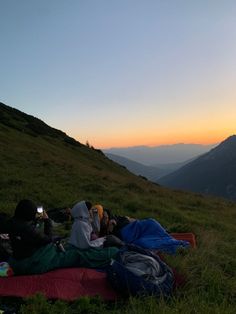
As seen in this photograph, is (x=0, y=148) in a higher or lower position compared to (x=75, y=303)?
higher

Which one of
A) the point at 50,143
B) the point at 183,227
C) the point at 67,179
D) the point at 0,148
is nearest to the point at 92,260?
the point at 183,227

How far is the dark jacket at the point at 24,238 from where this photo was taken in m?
9.78

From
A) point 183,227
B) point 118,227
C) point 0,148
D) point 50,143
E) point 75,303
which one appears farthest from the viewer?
point 50,143

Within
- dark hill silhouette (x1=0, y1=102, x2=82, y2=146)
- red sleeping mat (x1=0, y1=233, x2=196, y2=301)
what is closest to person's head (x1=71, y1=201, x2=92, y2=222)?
red sleeping mat (x1=0, y1=233, x2=196, y2=301)

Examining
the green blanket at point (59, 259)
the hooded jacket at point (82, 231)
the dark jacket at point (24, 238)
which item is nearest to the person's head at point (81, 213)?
the hooded jacket at point (82, 231)

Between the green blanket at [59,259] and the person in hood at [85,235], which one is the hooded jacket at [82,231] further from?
the green blanket at [59,259]

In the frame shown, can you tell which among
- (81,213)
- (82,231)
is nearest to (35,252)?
(82,231)

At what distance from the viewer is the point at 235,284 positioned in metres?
8.93

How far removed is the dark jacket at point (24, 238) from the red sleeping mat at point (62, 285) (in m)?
0.68

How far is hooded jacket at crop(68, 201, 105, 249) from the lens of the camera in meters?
10.6

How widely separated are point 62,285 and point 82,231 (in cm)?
197

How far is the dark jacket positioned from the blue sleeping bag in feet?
9.32

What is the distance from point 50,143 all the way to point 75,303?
4105 cm

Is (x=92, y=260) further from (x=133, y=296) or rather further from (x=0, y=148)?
(x=0, y=148)
